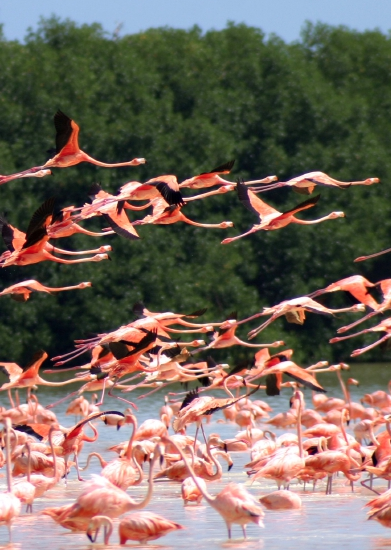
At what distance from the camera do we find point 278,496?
9.59 meters

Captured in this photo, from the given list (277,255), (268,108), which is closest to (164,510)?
A: (277,255)

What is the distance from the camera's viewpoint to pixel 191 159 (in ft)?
106

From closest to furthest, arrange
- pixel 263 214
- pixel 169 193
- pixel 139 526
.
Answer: pixel 139 526 → pixel 169 193 → pixel 263 214

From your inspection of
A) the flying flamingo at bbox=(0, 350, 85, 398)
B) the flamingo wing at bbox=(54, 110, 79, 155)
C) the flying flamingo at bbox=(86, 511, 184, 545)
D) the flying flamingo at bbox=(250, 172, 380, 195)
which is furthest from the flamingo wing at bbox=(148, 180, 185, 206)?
the flying flamingo at bbox=(0, 350, 85, 398)

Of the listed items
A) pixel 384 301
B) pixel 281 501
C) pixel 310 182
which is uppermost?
pixel 310 182

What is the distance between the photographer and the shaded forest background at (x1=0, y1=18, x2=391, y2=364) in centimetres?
3088

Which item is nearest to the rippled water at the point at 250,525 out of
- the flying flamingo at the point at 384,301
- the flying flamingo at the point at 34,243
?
the flying flamingo at the point at 384,301

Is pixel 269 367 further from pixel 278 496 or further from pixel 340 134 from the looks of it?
pixel 340 134

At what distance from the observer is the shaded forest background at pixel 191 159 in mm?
30875

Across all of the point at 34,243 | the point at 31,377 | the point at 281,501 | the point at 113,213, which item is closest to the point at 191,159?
the point at 31,377

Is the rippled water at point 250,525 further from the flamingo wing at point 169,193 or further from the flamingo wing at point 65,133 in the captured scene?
the flamingo wing at point 65,133

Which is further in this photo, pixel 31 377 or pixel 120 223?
pixel 31 377

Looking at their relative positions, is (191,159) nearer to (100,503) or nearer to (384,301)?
(384,301)

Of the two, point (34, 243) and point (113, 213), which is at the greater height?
point (113, 213)
